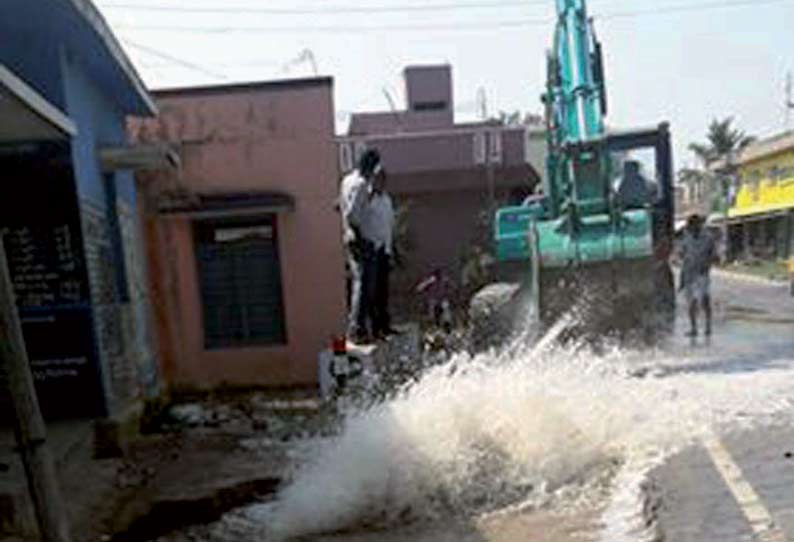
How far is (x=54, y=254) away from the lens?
452 inches

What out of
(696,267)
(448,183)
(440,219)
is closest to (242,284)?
(696,267)

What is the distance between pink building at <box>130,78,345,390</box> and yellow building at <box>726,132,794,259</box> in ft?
107

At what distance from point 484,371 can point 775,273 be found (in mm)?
33038

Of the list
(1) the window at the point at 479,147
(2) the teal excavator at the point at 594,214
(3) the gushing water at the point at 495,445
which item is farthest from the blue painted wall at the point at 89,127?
(1) the window at the point at 479,147

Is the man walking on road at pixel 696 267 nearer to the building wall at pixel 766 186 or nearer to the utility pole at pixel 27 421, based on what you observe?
the utility pole at pixel 27 421

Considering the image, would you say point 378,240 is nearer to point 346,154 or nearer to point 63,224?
point 63,224

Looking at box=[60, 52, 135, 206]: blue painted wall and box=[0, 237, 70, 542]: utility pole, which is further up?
box=[60, 52, 135, 206]: blue painted wall

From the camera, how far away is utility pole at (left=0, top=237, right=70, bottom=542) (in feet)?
17.1

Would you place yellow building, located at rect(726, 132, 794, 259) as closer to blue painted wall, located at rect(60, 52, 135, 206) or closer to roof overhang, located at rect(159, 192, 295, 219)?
roof overhang, located at rect(159, 192, 295, 219)

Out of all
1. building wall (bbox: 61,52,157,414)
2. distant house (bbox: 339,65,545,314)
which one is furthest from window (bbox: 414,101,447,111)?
building wall (bbox: 61,52,157,414)

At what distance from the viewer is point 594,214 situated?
16812mm

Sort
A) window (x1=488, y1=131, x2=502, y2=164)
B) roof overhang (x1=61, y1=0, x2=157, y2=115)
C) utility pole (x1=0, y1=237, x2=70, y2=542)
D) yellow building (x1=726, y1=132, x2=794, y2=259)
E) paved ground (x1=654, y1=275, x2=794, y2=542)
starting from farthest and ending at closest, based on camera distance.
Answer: yellow building (x1=726, y1=132, x2=794, y2=259), window (x1=488, y1=131, x2=502, y2=164), roof overhang (x1=61, y1=0, x2=157, y2=115), paved ground (x1=654, y1=275, x2=794, y2=542), utility pole (x1=0, y1=237, x2=70, y2=542)

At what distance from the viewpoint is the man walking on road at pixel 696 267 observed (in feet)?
59.8

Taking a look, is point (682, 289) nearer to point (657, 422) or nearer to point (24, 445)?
point (657, 422)
